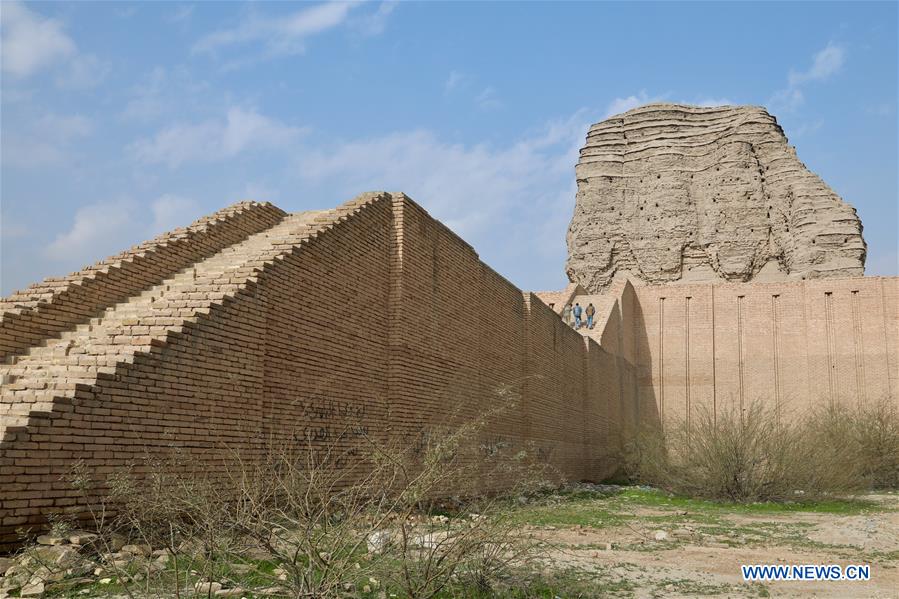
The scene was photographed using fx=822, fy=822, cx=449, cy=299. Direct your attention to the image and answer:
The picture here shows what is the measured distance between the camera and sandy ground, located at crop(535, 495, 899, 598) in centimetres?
662

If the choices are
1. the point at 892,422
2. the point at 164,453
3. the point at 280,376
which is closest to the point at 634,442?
the point at 892,422

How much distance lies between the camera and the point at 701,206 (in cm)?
3800

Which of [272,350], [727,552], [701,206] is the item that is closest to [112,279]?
[272,350]

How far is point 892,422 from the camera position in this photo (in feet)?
67.6

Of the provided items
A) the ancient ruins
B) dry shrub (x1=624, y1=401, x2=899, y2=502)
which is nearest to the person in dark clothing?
the ancient ruins

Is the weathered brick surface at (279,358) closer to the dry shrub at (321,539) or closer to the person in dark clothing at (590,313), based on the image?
the dry shrub at (321,539)

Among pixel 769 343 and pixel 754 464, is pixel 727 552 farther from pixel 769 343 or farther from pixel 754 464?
pixel 769 343

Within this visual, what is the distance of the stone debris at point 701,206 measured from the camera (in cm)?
3453

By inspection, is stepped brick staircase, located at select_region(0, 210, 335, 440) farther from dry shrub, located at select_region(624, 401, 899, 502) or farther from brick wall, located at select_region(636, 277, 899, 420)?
brick wall, located at select_region(636, 277, 899, 420)

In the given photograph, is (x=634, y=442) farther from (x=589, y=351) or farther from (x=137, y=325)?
(x=137, y=325)

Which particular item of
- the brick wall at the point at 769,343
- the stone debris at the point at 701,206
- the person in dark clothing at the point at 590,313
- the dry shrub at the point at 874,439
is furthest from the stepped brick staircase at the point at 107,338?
the stone debris at the point at 701,206

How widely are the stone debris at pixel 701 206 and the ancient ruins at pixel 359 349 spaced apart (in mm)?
7722

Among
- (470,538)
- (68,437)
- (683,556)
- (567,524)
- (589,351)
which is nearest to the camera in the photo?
(470,538)

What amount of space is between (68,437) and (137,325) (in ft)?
5.01
